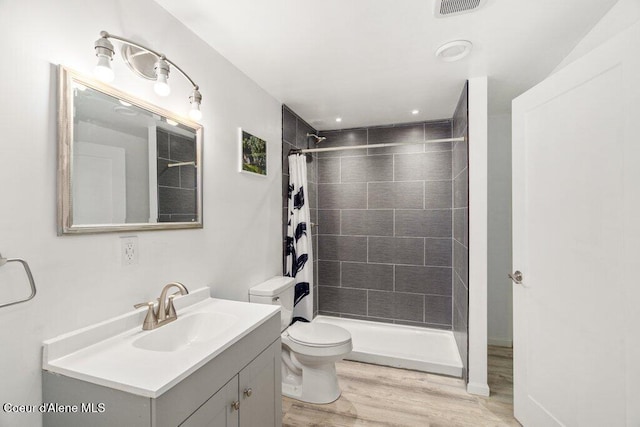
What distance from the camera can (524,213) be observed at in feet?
5.79

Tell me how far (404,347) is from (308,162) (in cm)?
215

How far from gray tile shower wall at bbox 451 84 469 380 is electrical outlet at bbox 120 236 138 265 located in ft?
7.09

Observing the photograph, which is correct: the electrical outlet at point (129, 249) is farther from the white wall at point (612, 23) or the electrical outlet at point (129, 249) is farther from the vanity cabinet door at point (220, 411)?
the white wall at point (612, 23)

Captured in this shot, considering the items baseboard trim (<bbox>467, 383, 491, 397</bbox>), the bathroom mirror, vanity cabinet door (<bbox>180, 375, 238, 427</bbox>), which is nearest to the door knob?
baseboard trim (<bbox>467, 383, 491, 397</bbox>)

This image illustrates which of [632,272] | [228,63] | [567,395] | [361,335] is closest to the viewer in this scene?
[632,272]

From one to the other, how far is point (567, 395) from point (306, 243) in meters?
1.98

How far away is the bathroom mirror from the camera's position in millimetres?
1041

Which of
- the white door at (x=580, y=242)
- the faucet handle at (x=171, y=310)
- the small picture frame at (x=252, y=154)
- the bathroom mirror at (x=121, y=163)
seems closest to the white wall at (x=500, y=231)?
the white door at (x=580, y=242)

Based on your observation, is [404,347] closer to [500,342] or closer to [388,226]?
[500,342]

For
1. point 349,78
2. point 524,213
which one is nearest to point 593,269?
point 524,213

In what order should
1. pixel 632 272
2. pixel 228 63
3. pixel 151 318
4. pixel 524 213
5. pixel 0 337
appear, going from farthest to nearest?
pixel 228 63
pixel 524 213
pixel 151 318
pixel 632 272
pixel 0 337

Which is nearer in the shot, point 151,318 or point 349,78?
point 151,318

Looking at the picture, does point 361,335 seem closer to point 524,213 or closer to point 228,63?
point 524,213

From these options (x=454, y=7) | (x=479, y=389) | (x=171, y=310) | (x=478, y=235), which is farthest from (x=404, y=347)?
(x=454, y=7)
